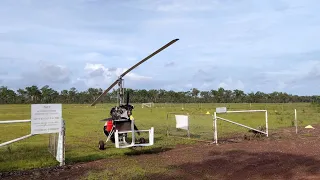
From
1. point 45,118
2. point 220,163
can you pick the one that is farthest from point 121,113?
point 220,163

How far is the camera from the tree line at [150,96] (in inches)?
4129

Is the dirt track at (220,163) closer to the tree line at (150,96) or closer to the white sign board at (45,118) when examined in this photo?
the white sign board at (45,118)

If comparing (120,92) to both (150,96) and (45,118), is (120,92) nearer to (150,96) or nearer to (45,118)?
(45,118)

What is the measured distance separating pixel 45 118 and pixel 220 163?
515 cm

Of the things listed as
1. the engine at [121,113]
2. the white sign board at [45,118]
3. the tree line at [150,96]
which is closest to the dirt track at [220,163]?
the white sign board at [45,118]

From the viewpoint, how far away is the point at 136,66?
436 inches

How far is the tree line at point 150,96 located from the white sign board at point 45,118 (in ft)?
299

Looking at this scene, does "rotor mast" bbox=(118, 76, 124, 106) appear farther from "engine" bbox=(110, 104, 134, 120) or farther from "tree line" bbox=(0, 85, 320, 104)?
"tree line" bbox=(0, 85, 320, 104)

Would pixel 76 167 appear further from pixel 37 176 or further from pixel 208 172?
pixel 208 172

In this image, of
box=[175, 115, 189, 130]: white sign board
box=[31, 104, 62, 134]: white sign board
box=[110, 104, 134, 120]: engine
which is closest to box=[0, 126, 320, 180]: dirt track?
box=[31, 104, 62, 134]: white sign board

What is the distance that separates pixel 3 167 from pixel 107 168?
9.89 ft

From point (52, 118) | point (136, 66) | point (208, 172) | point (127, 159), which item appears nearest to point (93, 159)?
point (127, 159)

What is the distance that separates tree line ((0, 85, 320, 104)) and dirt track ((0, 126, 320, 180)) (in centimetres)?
8887

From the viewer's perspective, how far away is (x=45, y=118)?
373 inches
